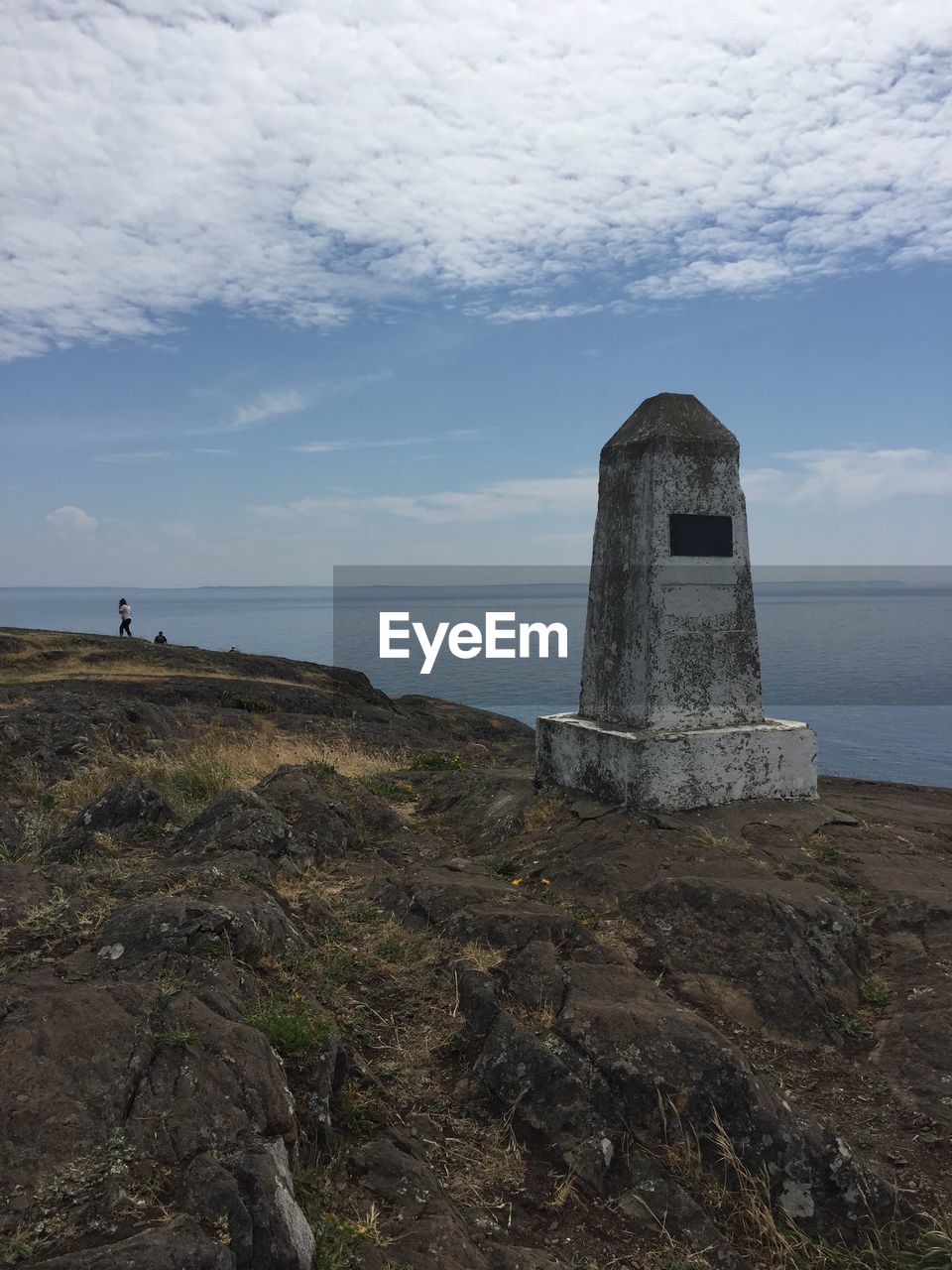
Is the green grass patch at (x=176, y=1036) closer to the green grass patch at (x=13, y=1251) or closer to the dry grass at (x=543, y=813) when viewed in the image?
the green grass patch at (x=13, y=1251)

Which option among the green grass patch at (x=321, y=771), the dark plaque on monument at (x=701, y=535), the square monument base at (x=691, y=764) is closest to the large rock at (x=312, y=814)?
the green grass patch at (x=321, y=771)

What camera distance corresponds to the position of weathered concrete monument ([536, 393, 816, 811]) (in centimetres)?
835

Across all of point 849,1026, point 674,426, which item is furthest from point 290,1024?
point 674,426

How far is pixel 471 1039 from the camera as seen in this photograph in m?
4.88

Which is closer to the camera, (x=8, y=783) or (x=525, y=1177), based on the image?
(x=525, y=1177)

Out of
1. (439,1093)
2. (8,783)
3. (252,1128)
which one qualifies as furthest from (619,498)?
(8,783)

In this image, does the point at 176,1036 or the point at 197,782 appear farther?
the point at 197,782

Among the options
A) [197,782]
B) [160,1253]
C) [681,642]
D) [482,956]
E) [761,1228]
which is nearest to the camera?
[160,1253]

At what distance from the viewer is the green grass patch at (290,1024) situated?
13.3ft

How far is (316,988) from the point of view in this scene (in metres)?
5.11

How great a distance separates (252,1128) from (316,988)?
171cm

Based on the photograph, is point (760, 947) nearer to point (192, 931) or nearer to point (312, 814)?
point (192, 931)

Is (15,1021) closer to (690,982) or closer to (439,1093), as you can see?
(439,1093)

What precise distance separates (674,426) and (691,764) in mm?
3322
